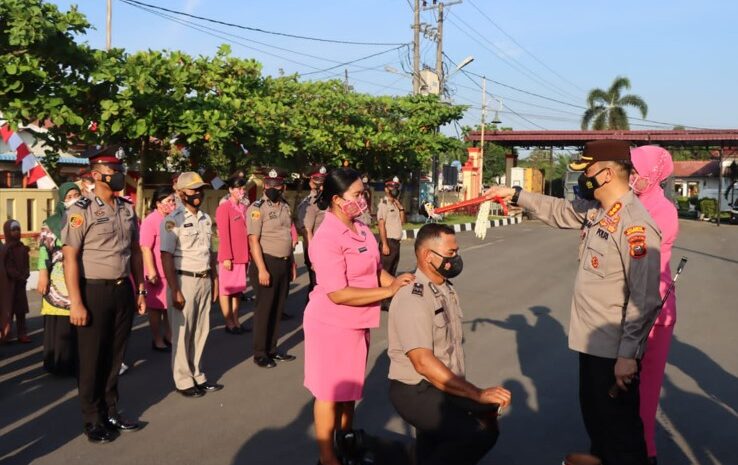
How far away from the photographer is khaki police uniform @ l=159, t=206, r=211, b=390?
18.7 ft

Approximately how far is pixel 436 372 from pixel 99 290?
2.41 metres


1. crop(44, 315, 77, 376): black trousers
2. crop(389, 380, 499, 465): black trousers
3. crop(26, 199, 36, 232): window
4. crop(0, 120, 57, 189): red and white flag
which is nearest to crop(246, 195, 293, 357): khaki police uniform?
crop(44, 315, 77, 376): black trousers

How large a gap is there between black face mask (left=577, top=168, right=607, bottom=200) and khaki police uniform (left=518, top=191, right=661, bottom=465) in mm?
156

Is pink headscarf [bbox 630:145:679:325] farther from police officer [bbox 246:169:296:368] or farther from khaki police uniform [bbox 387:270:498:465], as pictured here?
police officer [bbox 246:169:296:368]

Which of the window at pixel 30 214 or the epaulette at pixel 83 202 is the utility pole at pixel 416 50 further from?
the epaulette at pixel 83 202

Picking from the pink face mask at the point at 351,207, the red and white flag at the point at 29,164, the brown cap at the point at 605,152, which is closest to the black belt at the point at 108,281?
the pink face mask at the point at 351,207

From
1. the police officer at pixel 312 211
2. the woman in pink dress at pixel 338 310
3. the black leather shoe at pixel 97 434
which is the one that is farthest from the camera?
the police officer at pixel 312 211

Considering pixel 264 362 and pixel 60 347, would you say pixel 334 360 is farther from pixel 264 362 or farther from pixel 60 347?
pixel 60 347

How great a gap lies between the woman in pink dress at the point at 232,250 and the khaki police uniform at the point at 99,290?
9.99 ft

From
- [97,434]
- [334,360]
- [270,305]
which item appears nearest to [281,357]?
[270,305]

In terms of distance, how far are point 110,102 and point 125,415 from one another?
7411mm

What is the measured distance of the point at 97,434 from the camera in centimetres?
472

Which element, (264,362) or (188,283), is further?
(264,362)

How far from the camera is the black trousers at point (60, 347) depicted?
20.3 ft
